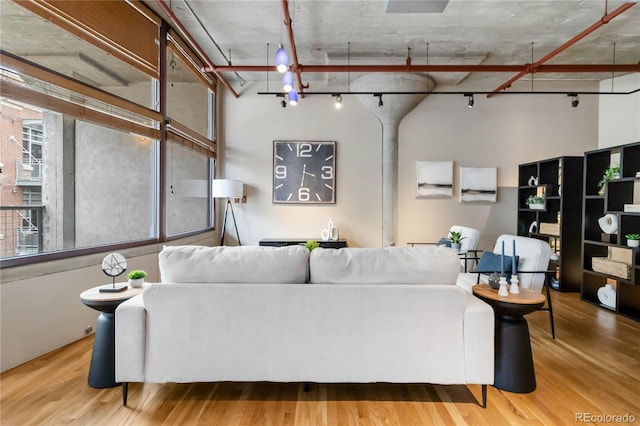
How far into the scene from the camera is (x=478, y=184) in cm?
564

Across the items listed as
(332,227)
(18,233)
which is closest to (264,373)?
(18,233)

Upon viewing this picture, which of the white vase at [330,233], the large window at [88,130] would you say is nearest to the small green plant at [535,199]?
the white vase at [330,233]

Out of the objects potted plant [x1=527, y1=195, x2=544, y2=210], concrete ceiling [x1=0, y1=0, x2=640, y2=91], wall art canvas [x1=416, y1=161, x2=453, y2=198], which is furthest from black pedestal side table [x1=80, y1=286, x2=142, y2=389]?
potted plant [x1=527, y1=195, x2=544, y2=210]

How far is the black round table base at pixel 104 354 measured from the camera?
197 cm

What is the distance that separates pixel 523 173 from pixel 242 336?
5552mm

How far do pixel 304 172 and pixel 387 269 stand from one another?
395 centimetres

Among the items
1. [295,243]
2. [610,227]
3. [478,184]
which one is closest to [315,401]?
[295,243]

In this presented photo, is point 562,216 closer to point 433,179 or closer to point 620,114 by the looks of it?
point 433,179

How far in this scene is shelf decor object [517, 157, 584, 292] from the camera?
14.7 feet

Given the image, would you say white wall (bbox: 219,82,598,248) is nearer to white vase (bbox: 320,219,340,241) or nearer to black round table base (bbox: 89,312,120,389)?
white vase (bbox: 320,219,340,241)

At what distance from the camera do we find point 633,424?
5.93 feet

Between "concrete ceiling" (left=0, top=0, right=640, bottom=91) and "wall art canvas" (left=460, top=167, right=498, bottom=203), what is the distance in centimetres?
166

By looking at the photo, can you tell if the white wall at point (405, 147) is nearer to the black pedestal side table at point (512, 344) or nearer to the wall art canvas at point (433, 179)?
the wall art canvas at point (433, 179)

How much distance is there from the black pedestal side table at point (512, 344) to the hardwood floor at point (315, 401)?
13 cm
